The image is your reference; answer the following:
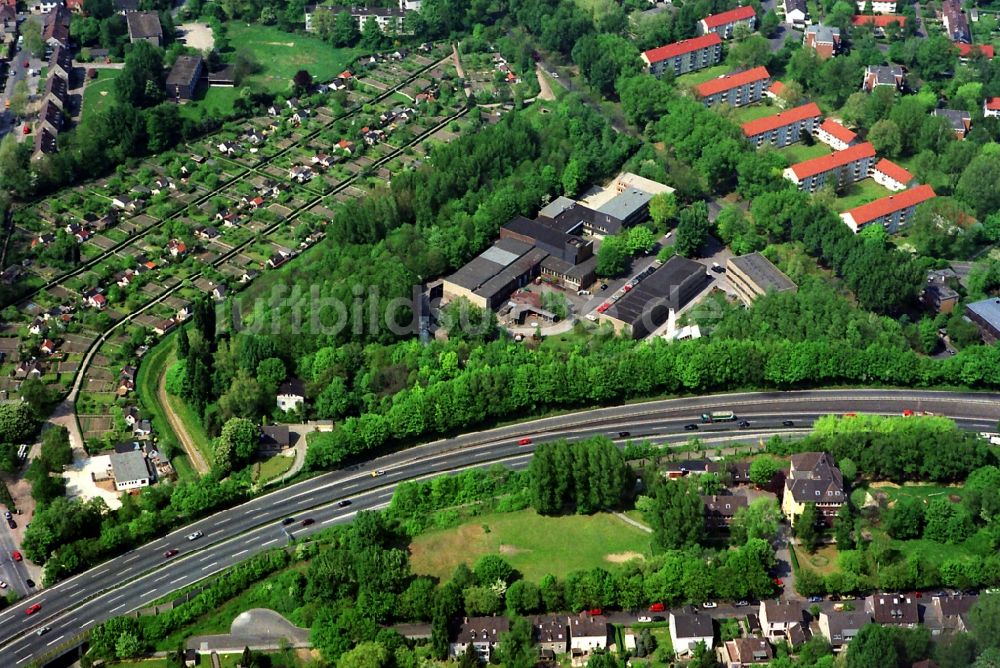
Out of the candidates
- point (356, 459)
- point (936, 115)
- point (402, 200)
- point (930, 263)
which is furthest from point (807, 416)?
point (936, 115)

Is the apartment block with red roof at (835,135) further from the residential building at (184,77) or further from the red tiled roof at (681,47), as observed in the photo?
the residential building at (184,77)

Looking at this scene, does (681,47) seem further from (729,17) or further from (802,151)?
(802,151)

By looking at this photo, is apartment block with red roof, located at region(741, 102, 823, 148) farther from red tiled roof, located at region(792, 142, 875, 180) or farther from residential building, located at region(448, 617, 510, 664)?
residential building, located at region(448, 617, 510, 664)

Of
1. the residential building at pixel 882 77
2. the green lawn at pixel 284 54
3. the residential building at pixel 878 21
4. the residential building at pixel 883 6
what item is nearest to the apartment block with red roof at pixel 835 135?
the residential building at pixel 882 77

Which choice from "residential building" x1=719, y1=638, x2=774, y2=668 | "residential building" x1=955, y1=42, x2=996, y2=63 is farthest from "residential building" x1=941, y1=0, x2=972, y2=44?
"residential building" x1=719, y1=638, x2=774, y2=668

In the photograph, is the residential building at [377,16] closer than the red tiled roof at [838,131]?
No

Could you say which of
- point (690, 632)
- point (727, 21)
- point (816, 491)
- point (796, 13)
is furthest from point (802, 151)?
point (690, 632)
